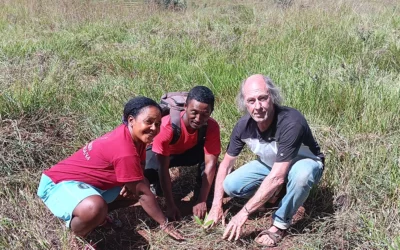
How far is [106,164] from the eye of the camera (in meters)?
2.52

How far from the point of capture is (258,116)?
2562 millimetres

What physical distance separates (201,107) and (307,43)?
3.43m

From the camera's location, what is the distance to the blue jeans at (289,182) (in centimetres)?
256

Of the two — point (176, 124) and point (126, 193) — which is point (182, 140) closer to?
point (176, 124)

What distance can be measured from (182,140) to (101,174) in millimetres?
689

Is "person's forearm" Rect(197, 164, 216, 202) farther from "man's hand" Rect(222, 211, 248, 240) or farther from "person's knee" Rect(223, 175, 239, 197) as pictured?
"man's hand" Rect(222, 211, 248, 240)

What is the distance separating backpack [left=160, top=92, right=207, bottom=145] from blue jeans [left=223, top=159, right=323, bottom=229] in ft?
1.28

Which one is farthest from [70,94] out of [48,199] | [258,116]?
[258,116]

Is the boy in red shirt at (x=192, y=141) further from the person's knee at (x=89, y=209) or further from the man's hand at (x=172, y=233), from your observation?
the person's knee at (x=89, y=209)

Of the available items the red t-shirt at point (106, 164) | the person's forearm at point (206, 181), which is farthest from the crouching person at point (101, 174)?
the person's forearm at point (206, 181)

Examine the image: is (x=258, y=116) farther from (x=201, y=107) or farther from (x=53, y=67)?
(x=53, y=67)

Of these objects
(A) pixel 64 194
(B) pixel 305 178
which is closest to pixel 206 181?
(B) pixel 305 178

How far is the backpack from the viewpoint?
2.89 m

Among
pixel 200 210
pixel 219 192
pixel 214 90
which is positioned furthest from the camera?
pixel 214 90
